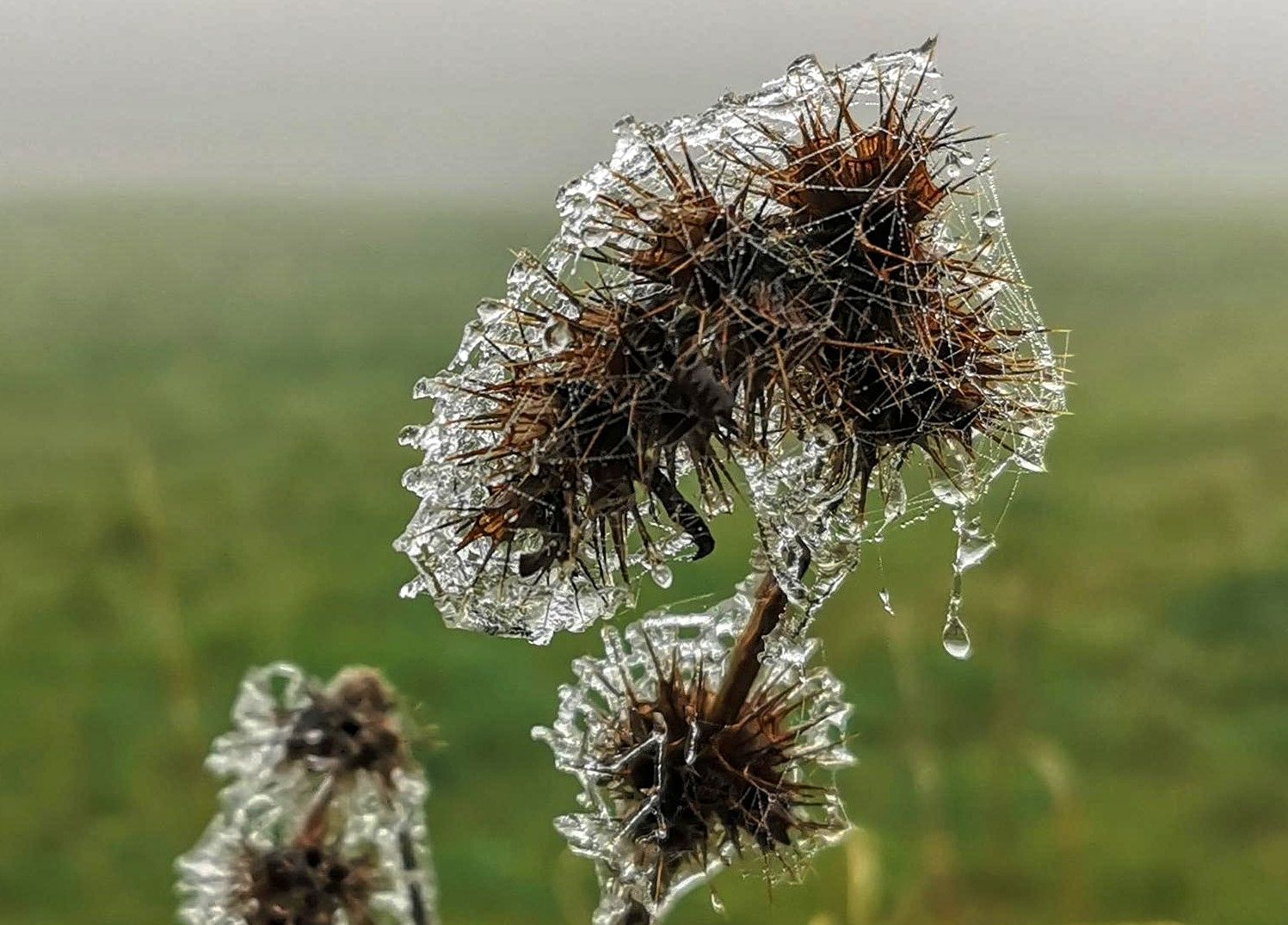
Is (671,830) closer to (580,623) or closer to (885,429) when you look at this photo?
(580,623)

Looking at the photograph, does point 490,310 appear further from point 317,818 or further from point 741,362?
point 317,818

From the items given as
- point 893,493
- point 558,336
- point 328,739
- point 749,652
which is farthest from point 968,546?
point 328,739

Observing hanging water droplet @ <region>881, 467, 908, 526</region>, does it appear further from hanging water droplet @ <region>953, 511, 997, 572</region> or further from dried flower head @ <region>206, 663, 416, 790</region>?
dried flower head @ <region>206, 663, 416, 790</region>

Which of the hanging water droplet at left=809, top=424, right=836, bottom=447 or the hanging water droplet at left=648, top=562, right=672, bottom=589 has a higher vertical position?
the hanging water droplet at left=809, top=424, right=836, bottom=447

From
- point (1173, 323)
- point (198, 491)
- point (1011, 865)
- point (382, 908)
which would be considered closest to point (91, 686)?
point (198, 491)

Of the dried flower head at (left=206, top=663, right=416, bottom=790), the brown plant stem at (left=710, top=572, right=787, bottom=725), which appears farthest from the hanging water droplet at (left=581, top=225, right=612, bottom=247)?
the dried flower head at (left=206, top=663, right=416, bottom=790)

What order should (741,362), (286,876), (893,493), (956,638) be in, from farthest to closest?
(286,876), (956,638), (893,493), (741,362)

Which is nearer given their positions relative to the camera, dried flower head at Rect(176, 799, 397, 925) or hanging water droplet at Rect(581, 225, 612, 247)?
hanging water droplet at Rect(581, 225, 612, 247)

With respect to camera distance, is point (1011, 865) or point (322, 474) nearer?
point (1011, 865)
